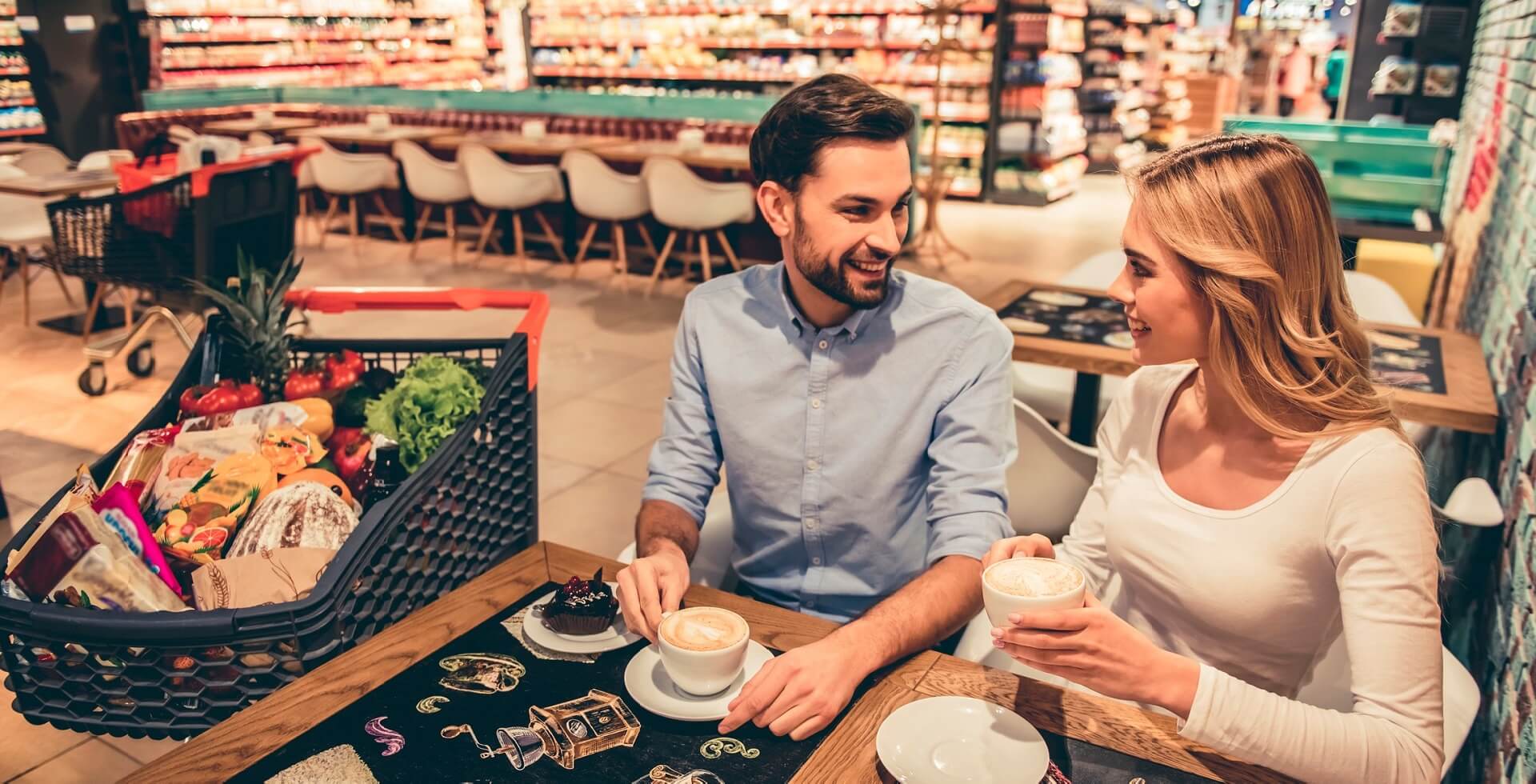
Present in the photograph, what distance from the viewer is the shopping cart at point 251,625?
1.21 metres

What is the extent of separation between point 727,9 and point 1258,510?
35.8ft

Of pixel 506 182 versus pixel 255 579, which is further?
pixel 506 182

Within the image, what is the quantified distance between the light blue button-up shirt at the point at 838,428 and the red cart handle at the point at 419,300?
0.96 feet

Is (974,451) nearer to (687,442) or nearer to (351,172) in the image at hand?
(687,442)

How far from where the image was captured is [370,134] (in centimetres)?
853

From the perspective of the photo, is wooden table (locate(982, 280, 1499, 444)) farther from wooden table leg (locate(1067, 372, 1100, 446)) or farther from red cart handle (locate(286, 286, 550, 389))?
red cart handle (locate(286, 286, 550, 389))

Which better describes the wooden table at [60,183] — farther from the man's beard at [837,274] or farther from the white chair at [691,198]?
the man's beard at [837,274]

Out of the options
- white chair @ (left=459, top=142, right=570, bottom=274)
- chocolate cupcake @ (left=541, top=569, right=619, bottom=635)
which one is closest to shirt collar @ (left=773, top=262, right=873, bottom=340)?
chocolate cupcake @ (left=541, top=569, right=619, bottom=635)

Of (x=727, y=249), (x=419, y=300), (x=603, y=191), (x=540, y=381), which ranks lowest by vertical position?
(x=540, y=381)

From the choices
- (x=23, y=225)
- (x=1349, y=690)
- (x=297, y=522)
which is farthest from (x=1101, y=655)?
(x=23, y=225)

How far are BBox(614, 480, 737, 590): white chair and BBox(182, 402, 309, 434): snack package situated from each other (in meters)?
0.63

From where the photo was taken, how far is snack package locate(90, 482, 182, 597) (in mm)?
1334

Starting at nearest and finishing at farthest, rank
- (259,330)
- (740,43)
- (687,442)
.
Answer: (687,442) → (259,330) → (740,43)

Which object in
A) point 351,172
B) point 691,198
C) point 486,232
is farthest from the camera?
point 351,172
